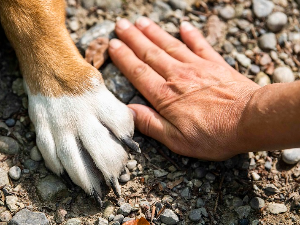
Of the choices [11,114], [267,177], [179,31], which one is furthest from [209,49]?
[11,114]

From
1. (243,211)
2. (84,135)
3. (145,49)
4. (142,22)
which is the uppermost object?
(142,22)

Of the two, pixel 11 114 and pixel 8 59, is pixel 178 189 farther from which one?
pixel 8 59

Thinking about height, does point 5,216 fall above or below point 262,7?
below

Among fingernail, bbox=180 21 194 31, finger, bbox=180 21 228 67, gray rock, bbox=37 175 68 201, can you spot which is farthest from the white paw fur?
fingernail, bbox=180 21 194 31

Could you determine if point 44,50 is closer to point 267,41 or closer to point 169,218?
point 169,218

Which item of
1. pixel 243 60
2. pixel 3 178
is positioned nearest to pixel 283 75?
pixel 243 60

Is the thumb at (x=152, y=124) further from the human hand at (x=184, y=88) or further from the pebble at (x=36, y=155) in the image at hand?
the pebble at (x=36, y=155)
